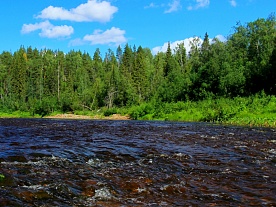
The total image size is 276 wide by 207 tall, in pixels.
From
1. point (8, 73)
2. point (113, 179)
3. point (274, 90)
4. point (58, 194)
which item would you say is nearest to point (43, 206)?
point (58, 194)

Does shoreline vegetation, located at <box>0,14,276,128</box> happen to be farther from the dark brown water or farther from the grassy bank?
the dark brown water

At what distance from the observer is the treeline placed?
5844 centimetres

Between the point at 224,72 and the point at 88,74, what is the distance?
276 feet

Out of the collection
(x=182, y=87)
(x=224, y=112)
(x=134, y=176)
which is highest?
(x=182, y=87)

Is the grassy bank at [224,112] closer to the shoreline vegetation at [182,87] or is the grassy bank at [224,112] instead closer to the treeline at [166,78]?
the shoreline vegetation at [182,87]

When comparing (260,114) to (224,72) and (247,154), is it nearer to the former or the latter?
(224,72)

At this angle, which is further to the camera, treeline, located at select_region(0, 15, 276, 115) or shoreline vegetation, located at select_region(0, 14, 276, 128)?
treeline, located at select_region(0, 15, 276, 115)

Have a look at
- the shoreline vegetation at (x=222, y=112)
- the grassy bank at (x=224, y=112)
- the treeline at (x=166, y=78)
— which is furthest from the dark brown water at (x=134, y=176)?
the treeline at (x=166, y=78)

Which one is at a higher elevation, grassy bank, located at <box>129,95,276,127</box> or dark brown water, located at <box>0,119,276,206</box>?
grassy bank, located at <box>129,95,276,127</box>

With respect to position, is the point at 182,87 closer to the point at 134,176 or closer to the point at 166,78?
the point at 166,78

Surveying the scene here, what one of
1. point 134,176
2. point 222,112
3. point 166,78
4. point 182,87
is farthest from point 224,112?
point 166,78

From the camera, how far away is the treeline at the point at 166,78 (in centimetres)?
5844

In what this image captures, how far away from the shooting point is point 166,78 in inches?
3214

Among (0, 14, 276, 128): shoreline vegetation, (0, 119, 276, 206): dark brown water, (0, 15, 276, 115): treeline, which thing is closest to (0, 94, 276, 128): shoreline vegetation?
(0, 14, 276, 128): shoreline vegetation
